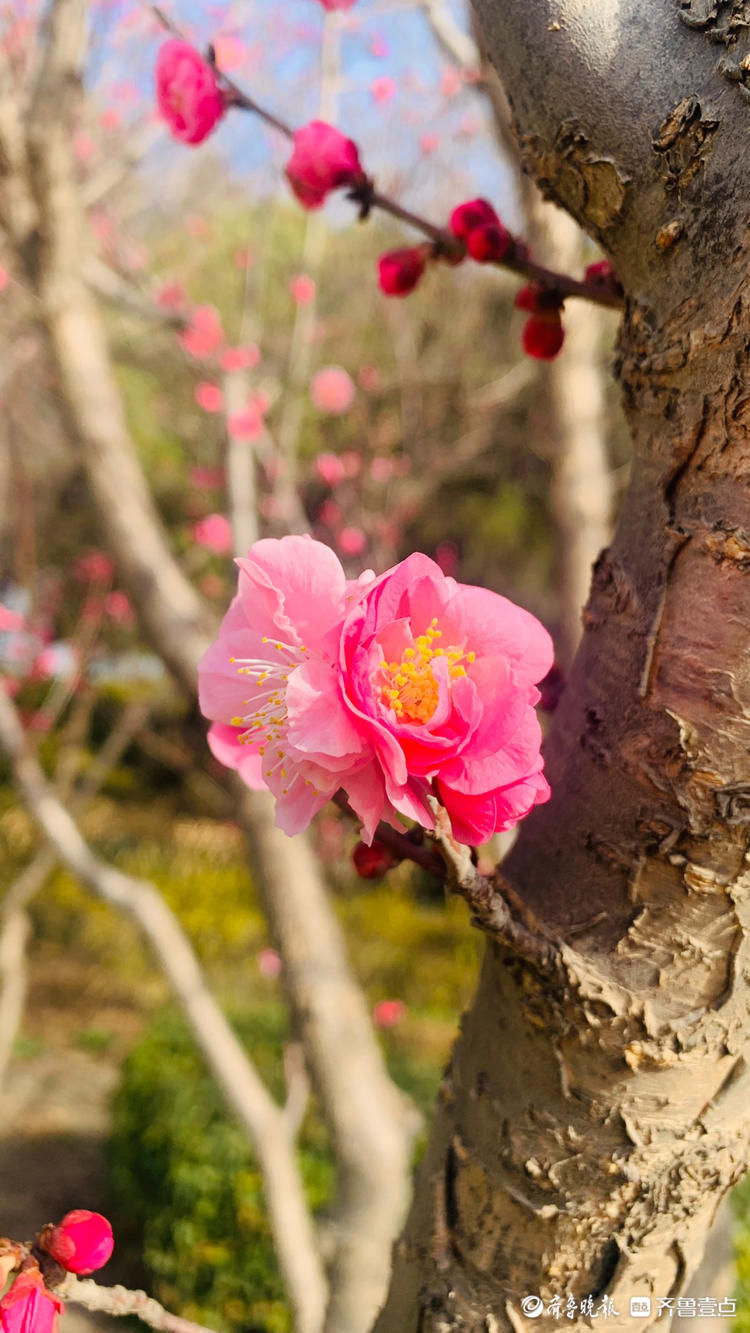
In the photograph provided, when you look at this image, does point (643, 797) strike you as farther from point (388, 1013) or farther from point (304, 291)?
point (388, 1013)

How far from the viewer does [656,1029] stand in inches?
24.9

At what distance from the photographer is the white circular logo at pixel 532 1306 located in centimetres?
67

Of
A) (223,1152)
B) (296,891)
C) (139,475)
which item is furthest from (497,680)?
(223,1152)

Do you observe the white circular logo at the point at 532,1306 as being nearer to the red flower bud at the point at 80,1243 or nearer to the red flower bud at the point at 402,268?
the red flower bud at the point at 80,1243

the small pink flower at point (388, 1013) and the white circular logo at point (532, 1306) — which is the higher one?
the white circular logo at point (532, 1306)

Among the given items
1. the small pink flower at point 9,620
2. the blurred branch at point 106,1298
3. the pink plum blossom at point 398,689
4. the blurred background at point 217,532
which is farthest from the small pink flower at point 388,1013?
the pink plum blossom at point 398,689

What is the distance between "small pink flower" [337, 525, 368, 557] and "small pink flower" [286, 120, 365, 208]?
161 inches

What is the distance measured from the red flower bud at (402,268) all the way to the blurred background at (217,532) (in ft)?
2.19

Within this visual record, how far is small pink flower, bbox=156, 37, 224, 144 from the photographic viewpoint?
3.45ft

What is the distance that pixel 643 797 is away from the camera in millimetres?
639

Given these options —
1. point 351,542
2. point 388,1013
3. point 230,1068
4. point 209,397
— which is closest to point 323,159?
point 230,1068

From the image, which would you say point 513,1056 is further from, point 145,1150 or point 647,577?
point 145,1150

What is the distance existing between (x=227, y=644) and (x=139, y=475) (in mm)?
1608

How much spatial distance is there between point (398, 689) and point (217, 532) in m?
3.75
